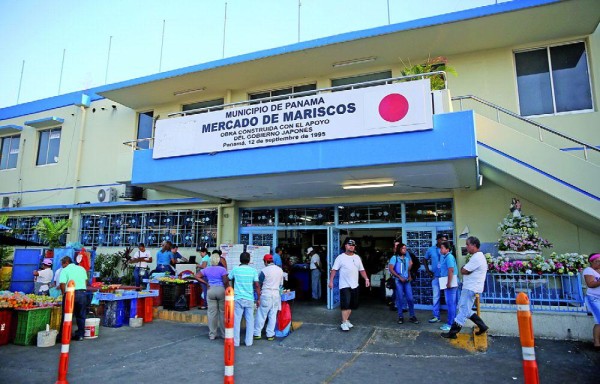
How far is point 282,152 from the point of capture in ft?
27.7

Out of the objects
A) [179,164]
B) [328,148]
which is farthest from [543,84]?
[179,164]

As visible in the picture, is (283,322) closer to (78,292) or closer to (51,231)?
(78,292)

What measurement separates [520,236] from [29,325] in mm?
10276

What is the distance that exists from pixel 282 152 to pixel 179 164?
267cm

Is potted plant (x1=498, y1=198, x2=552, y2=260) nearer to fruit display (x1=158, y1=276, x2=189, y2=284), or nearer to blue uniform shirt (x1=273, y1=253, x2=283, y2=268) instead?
blue uniform shirt (x1=273, y1=253, x2=283, y2=268)

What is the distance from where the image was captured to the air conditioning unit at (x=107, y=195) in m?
15.3

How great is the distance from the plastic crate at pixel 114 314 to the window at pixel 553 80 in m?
11.2

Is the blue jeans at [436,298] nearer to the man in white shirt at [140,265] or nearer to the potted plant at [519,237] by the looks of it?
the potted plant at [519,237]

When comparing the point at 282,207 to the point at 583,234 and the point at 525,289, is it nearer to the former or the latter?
the point at 525,289

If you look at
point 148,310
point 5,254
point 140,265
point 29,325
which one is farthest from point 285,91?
point 5,254

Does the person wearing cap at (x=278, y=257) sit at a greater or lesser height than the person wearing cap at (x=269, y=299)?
greater

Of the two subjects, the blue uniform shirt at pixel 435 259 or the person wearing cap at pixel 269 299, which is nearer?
the person wearing cap at pixel 269 299

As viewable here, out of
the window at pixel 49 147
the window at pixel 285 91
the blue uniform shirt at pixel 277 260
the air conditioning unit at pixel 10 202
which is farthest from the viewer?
the air conditioning unit at pixel 10 202

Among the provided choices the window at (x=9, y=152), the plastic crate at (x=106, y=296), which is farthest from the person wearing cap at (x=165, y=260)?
the window at (x=9, y=152)
